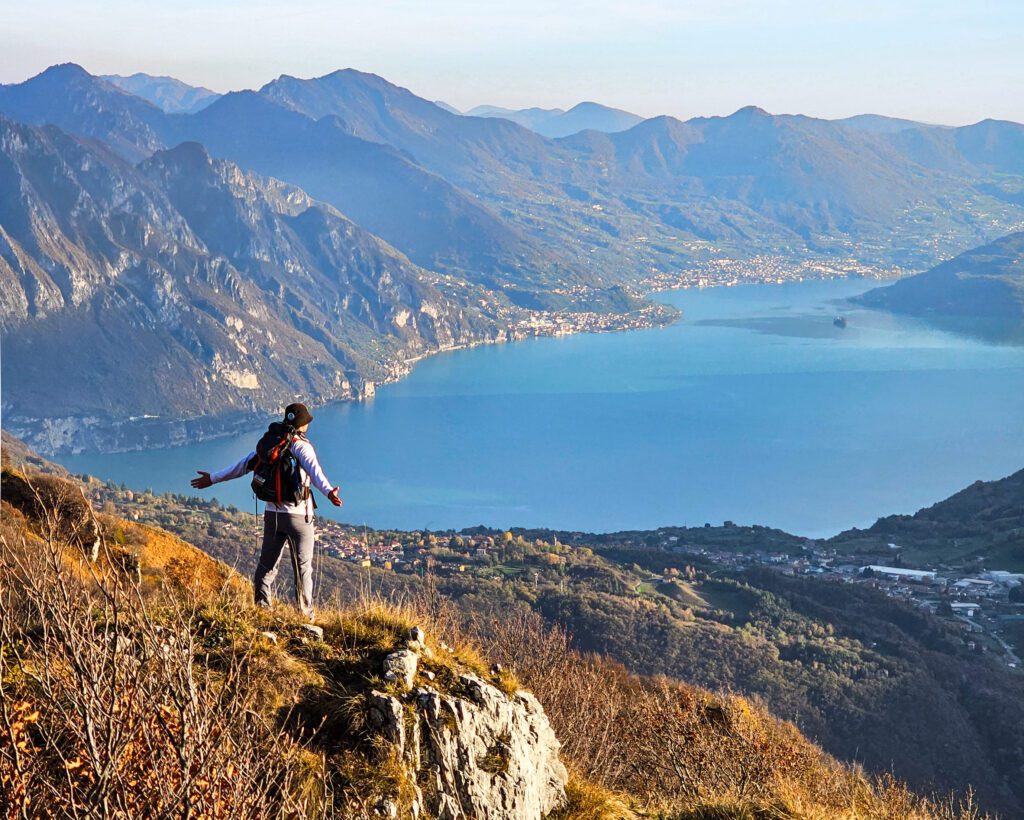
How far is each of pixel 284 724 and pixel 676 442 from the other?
122m

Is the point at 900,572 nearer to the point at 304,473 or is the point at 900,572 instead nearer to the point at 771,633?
the point at 771,633

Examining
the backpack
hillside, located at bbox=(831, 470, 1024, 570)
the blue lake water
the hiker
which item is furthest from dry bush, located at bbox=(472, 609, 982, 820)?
the blue lake water

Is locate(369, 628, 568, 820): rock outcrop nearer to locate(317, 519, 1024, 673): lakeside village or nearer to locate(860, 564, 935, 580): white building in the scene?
locate(317, 519, 1024, 673): lakeside village

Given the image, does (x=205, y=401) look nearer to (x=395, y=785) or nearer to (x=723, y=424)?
(x=723, y=424)

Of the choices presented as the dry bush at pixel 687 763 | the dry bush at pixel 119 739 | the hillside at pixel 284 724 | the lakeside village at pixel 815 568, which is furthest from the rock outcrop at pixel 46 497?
the lakeside village at pixel 815 568

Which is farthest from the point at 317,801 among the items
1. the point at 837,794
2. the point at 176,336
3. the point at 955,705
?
the point at 176,336

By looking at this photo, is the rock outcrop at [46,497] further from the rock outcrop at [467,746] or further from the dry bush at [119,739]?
the dry bush at [119,739]

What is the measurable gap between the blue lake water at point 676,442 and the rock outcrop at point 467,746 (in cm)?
8784

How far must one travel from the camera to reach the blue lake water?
102m

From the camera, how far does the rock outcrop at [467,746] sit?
6.11m

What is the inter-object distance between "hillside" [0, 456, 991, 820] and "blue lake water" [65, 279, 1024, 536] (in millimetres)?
84413

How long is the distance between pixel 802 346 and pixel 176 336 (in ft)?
344

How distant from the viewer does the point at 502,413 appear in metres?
149

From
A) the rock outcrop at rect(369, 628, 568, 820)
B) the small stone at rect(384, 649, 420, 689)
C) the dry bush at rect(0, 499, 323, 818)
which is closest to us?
the dry bush at rect(0, 499, 323, 818)
